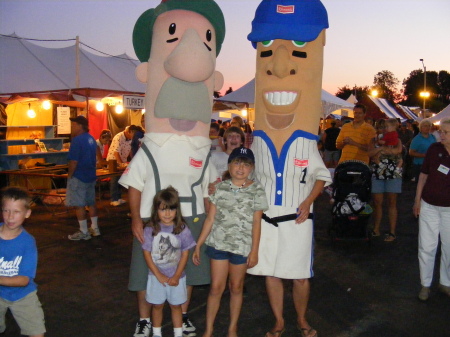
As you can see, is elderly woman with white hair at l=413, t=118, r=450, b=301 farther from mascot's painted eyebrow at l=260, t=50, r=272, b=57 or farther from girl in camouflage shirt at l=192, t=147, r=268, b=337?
girl in camouflage shirt at l=192, t=147, r=268, b=337

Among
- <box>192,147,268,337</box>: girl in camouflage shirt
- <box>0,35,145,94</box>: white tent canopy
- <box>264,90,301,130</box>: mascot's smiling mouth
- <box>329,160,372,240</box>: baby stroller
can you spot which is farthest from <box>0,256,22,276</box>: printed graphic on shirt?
<box>0,35,145,94</box>: white tent canopy

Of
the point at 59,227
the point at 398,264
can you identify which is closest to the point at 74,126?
the point at 59,227

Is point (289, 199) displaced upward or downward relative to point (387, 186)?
upward

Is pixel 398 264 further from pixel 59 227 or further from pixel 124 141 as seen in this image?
pixel 124 141

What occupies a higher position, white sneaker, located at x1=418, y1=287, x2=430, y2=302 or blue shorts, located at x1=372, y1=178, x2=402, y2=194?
blue shorts, located at x1=372, y1=178, x2=402, y2=194

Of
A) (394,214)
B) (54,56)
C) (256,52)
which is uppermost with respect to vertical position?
(54,56)

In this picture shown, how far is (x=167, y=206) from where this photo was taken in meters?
3.24

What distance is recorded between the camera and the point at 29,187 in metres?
9.59

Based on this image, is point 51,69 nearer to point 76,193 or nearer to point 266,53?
point 76,193

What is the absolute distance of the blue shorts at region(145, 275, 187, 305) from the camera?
11.0ft

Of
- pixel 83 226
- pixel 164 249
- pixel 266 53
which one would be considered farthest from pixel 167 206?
pixel 83 226

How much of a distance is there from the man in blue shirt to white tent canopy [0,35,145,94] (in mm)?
7260

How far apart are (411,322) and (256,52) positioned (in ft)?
8.81

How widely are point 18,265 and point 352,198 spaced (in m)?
4.57
